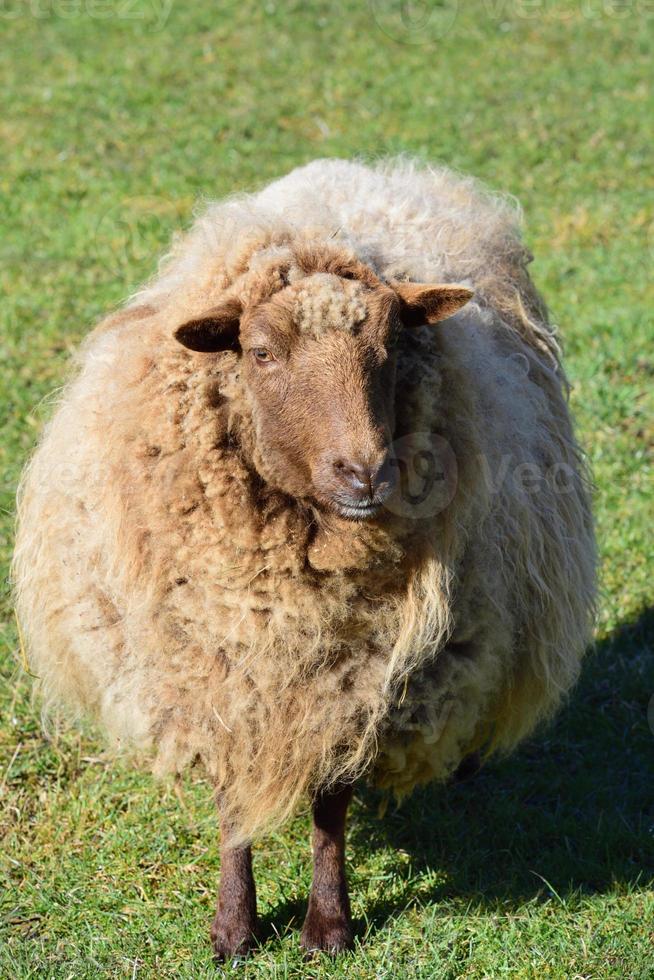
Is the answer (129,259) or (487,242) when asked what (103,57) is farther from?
(487,242)

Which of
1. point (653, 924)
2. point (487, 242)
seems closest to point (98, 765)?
point (653, 924)

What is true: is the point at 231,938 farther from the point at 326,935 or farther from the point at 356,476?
the point at 356,476

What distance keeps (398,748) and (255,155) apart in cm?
661

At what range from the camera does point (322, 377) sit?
8.68 ft

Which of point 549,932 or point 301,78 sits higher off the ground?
point 301,78

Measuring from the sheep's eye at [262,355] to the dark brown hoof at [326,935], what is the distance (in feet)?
5.42

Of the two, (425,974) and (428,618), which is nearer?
(428,618)

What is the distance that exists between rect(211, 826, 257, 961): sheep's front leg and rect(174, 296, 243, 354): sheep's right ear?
1.48 meters

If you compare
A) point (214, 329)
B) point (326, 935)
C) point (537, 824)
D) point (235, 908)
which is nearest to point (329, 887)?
point (326, 935)

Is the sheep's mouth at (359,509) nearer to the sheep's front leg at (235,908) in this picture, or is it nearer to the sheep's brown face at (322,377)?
the sheep's brown face at (322,377)

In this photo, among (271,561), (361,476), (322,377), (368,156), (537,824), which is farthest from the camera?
(368,156)

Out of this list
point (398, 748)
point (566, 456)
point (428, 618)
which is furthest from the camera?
point (566, 456)

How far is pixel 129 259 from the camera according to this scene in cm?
729

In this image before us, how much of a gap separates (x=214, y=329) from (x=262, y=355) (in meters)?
0.13
